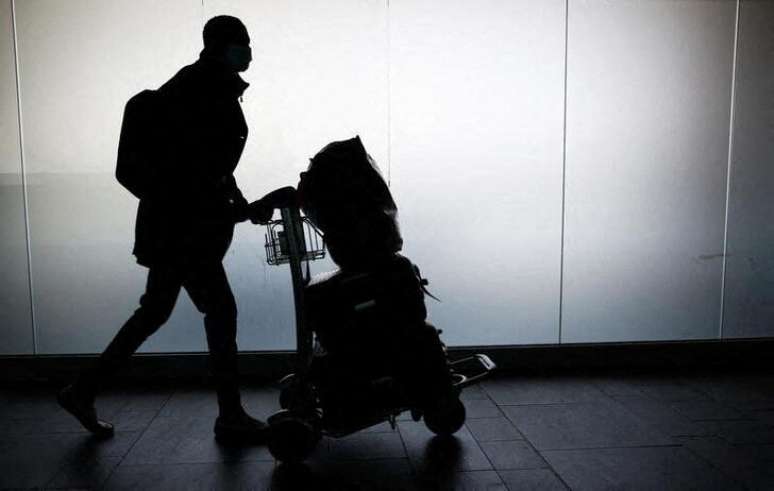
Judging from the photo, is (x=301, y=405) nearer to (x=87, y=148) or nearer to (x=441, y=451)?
(x=441, y=451)

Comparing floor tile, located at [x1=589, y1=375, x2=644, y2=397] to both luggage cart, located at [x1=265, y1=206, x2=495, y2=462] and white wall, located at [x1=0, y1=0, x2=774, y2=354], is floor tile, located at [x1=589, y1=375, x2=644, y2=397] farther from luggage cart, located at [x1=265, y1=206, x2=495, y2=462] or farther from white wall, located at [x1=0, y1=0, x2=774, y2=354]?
luggage cart, located at [x1=265, y1=206, x2=495, y2=462]

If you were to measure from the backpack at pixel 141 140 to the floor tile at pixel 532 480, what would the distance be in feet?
5.78

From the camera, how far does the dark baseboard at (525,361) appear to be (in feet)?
11.6

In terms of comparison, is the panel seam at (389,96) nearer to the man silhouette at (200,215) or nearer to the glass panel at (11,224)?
the man silhouette at (200,215)

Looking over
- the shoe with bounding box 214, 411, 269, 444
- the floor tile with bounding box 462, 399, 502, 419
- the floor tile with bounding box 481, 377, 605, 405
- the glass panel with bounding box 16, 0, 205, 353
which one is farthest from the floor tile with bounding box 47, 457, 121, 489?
the floor tile with bounding box 481, 377, 605, 405

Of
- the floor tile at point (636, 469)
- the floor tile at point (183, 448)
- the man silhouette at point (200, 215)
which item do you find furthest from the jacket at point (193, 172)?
the floor tile at point (636, 469)

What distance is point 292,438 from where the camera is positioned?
7.63 feet

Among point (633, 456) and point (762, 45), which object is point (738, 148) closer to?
point (762, 45)

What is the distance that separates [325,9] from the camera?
3.39 meters

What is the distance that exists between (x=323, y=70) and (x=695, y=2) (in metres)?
2.17

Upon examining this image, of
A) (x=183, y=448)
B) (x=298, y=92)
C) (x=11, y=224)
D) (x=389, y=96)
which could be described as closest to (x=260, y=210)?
(x=183, y=448)

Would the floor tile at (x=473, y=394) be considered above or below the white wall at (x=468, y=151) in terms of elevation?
below

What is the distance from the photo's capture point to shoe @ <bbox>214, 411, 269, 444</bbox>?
261 centimetres

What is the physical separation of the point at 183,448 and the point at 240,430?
0.24 meters
